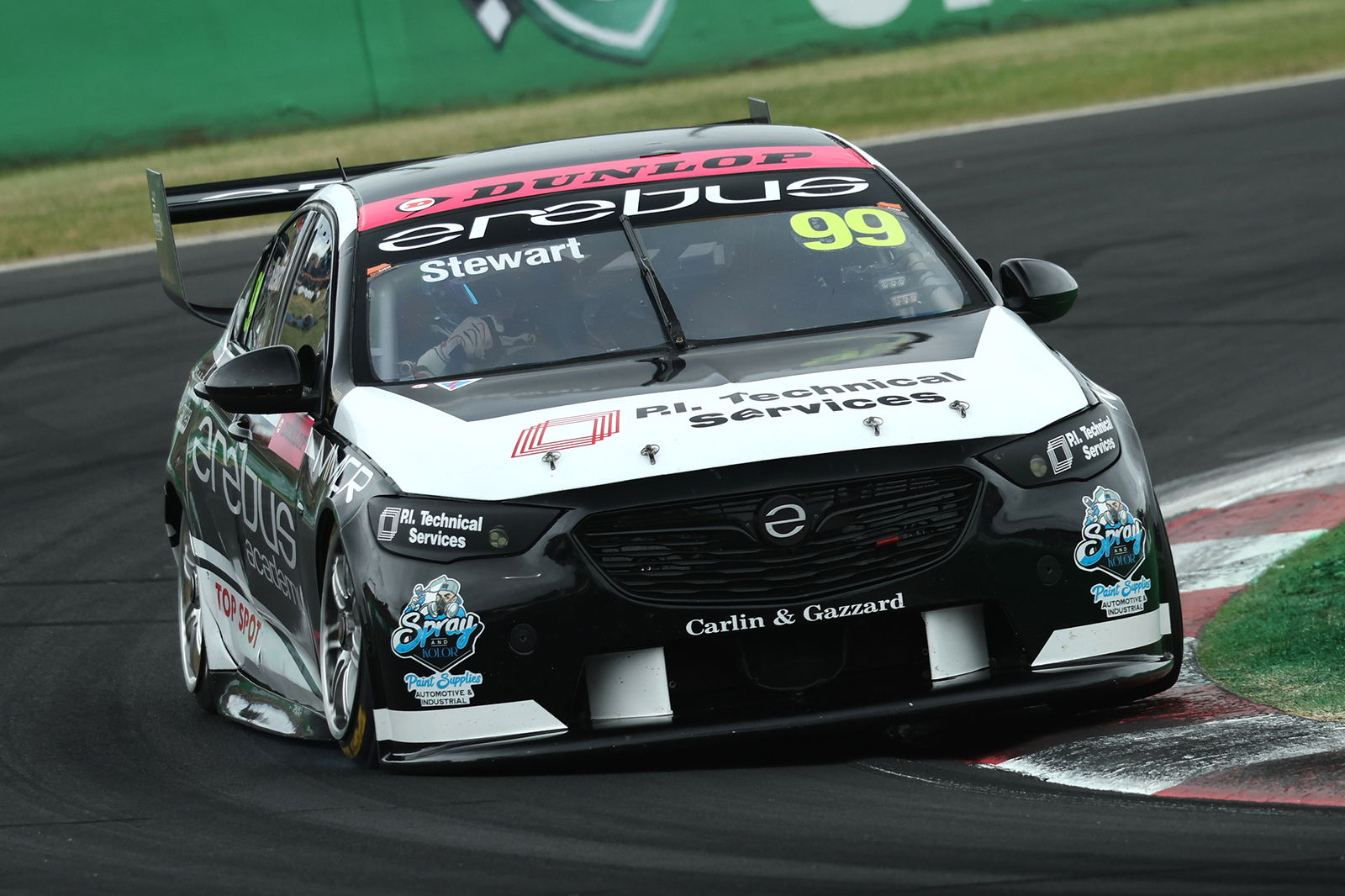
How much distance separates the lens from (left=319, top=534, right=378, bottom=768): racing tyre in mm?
5340

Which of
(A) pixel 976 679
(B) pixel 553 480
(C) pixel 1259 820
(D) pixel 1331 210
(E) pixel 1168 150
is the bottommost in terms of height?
(C) pixel 1259 820

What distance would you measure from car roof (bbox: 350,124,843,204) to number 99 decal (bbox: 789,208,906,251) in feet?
1.63

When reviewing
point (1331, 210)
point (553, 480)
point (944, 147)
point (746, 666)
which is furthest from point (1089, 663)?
point (944, 147)

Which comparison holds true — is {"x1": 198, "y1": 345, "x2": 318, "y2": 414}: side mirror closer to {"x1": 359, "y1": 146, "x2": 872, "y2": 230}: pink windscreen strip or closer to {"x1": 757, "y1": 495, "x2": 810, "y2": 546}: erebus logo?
{"x1": 359, "y1": 146, "x2": 872, "y2": 230}: pink windscreen strip

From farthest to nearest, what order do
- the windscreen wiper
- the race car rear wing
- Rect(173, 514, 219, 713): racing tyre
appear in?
the race car rear wing → Rect(173, 514, 219, 713): racing tyre → the windscreen wiper

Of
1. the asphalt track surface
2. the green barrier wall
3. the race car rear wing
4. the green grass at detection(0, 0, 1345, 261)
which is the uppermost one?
the green barrier wall

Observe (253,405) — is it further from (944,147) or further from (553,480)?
(944,147)

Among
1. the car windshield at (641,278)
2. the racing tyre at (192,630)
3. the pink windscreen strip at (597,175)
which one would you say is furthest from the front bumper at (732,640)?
the racing tyre at (192,630)

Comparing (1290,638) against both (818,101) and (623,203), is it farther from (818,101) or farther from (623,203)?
A: (818,101)

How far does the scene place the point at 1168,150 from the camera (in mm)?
18500

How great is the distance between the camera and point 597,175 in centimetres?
664

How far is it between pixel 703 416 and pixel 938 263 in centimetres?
138

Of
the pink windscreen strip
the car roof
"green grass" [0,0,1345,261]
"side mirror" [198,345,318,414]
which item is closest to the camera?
"side mirror" [198,345,318,414]

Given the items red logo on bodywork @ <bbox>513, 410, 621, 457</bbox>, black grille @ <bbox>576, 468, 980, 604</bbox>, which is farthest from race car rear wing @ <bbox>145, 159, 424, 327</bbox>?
black grille @ <bbox>576, 468, 980, 604</bbox>
